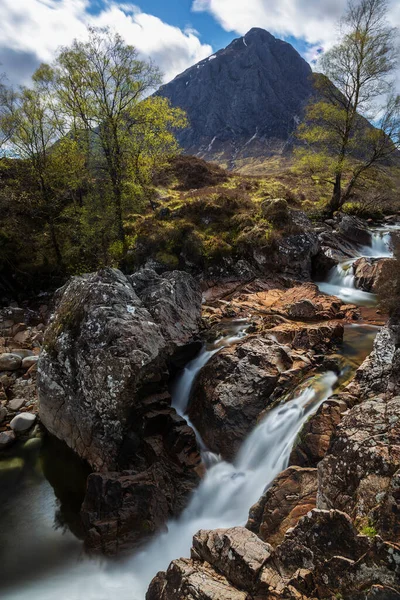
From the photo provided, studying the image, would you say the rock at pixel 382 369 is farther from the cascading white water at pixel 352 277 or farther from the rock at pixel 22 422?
the rock at pixel 22 422

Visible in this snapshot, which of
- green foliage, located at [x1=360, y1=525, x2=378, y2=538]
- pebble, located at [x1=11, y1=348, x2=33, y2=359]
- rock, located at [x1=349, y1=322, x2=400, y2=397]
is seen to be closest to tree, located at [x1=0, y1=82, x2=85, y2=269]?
pebble, located at [x1=11, y1=348, x2=33, y2=359]

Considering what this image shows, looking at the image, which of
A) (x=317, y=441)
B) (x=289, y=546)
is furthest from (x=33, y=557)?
(x=317, y=441)

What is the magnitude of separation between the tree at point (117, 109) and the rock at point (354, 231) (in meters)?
13.5

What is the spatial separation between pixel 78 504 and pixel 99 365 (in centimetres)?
398

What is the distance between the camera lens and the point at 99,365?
9953mm


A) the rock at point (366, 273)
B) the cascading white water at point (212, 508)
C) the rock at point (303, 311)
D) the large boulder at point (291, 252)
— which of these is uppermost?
the large boulder at point (291, 252)

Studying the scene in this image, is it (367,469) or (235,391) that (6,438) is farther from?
(367,469)

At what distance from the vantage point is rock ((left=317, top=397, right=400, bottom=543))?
15.0 ft

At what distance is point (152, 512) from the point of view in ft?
27.2

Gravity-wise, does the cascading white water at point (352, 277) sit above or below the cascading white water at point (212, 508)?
above

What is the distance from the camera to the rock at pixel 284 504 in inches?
247

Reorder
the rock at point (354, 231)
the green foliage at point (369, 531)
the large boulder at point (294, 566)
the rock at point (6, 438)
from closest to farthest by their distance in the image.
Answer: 1. the large boulder at point (294, 566)
2. the green foliage at point (369, 531)
3. the rock at point (6, 438)
4. the rock at point (354, 231)

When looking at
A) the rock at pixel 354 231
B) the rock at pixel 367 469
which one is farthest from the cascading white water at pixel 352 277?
the rock at pixel 367 469

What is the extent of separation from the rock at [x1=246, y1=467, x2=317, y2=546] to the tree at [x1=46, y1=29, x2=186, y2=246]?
18.0 m
